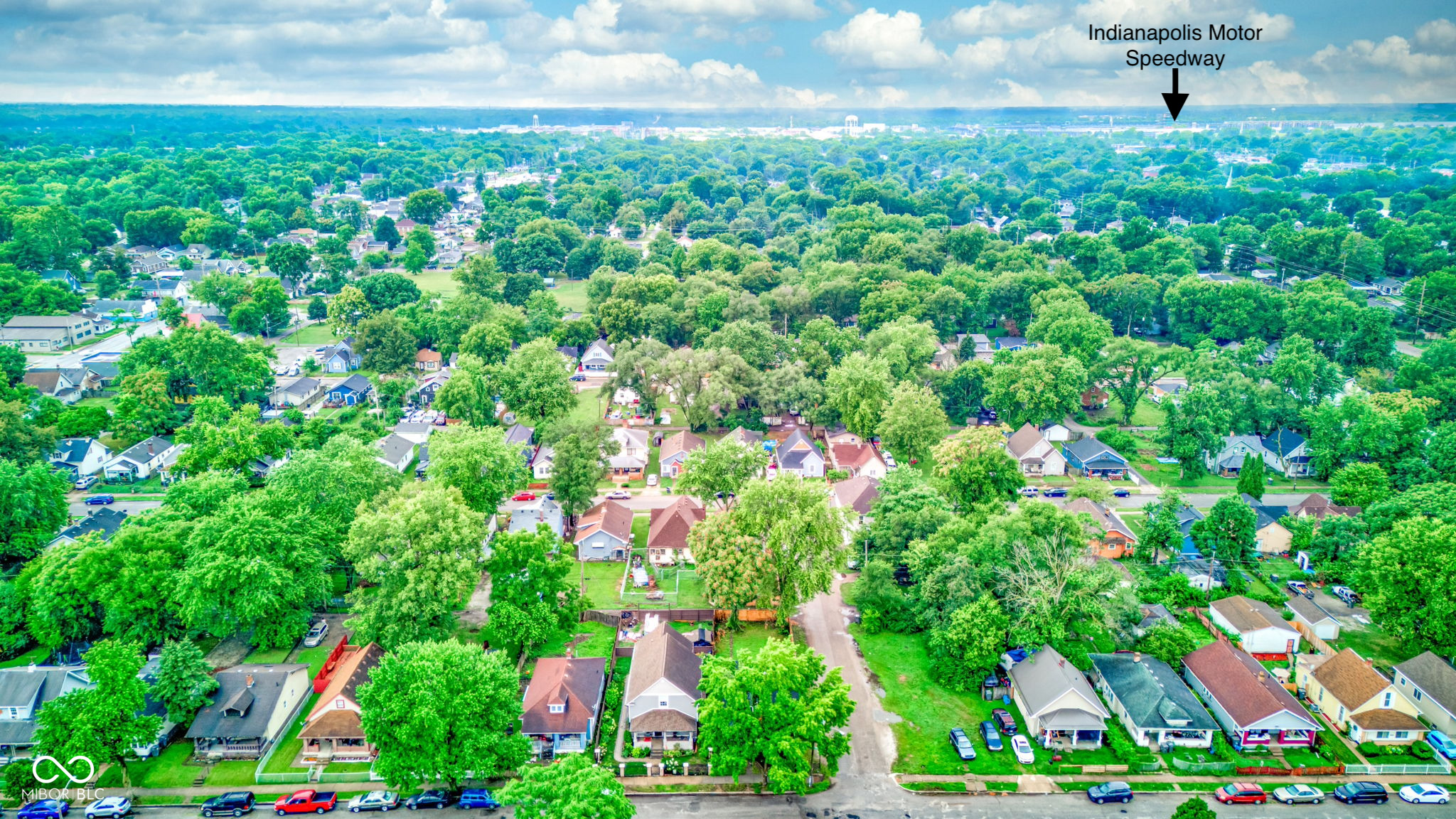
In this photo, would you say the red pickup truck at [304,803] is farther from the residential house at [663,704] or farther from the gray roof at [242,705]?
the residential house at [663,704]

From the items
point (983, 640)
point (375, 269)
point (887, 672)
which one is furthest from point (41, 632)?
point (375, 269)

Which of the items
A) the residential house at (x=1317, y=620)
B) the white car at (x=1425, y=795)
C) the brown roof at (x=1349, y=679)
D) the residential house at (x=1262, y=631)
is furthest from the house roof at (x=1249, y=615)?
the white car at (x=1425, y=795)

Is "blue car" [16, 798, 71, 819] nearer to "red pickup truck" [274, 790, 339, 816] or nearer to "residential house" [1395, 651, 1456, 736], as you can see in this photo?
"red pickup truck" [274, 790, 339, 816]

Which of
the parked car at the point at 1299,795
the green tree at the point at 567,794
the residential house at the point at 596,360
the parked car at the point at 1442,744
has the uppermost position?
the residential house at the point at 596,360

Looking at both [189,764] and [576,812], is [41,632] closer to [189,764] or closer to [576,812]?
[189,764]

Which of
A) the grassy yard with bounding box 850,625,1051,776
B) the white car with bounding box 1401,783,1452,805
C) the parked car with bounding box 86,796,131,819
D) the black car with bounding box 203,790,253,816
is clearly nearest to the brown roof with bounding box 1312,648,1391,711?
the white car with bounding box 1401,783,1452,805

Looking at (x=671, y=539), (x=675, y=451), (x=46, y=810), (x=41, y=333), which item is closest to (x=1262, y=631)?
(x=671, y=539)

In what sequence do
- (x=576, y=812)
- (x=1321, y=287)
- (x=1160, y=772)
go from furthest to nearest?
(x=1321, y=287)
(x=1160, y=772)
(x=576, y=812)
